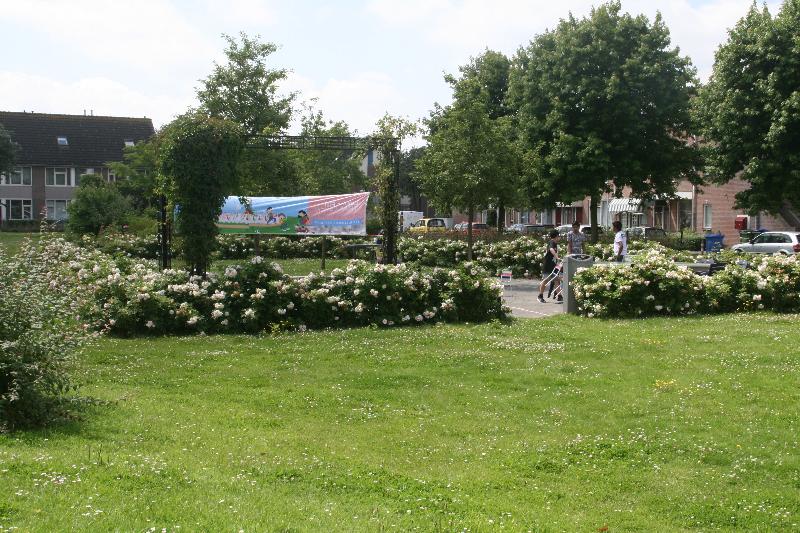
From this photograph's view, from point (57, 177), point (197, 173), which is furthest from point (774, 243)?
point (57, 177)

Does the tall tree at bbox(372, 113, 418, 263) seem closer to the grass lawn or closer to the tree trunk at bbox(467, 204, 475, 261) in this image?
the grass lawn

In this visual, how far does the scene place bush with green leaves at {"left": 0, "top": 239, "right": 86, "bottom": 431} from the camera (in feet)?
22.9

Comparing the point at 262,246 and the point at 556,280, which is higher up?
the point at 262,246

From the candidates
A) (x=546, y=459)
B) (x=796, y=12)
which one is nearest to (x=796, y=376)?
(x=546, y=459)

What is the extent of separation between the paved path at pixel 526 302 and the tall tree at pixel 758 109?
520 inches

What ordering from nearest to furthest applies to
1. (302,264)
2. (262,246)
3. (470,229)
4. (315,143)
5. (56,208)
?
(315,143)
(470,229)
(302,264)
(262,246)
(56,208)

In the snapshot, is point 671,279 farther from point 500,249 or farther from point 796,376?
point 500,249

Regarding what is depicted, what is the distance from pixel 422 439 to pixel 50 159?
71.8 meters

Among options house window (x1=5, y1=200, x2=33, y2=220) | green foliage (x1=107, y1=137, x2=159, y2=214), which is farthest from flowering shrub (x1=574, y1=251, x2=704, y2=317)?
house window (x1=5, y1=200, x2=33, y2=220)

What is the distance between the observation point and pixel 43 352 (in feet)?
23.3

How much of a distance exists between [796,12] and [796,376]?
2717cm

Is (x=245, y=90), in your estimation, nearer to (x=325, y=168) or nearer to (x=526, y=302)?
(x=325, y=168)

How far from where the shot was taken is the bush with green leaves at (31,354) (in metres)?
6.96

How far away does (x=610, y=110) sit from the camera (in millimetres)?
35969
